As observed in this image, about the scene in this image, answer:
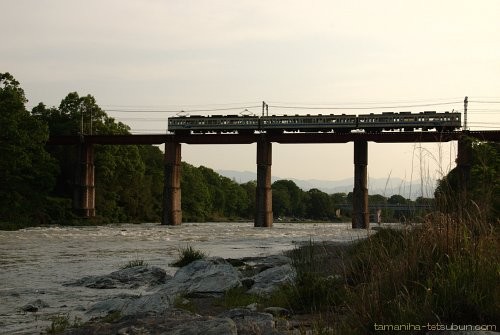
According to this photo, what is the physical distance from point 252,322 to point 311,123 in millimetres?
50430

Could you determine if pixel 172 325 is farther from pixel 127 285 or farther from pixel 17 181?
pixel 17 181

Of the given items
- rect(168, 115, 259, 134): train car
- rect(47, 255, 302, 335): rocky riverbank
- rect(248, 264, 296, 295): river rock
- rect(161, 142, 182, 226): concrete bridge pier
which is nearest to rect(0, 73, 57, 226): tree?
rect(161, 142, 182, 226): concrete bridge pier

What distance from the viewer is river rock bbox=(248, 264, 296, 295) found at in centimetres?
1152

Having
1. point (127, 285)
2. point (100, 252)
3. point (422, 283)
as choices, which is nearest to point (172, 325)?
point (422, 283)

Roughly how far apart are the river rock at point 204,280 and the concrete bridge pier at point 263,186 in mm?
43059

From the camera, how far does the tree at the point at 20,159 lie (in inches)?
1807

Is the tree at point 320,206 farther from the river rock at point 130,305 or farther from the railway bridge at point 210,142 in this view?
the river rock at point 130,305

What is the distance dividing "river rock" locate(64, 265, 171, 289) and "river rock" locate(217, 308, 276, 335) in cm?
785

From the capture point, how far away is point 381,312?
225 inches

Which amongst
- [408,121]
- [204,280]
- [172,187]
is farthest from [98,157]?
[204,280]

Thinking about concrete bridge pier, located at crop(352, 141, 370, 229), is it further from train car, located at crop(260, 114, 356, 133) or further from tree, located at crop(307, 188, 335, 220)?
tree, located at crop(307, 188, 335, 220)

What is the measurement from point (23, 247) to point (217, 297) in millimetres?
20516

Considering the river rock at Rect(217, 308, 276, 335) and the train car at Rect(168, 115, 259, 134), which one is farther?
the train car at Rect(168, 115, 259, 134)

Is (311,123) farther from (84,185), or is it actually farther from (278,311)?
(278,311)
